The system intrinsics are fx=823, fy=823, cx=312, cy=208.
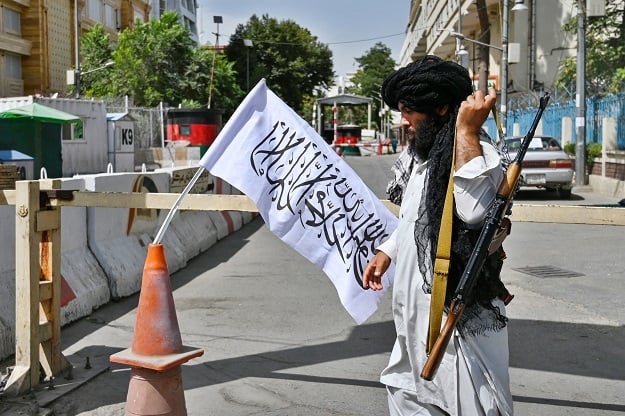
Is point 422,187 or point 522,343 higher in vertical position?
point 422,187

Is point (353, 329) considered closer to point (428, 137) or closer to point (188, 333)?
point (188, 333)

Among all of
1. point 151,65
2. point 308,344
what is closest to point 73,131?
point 151,65

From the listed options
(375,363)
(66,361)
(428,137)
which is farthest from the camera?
(375,363)

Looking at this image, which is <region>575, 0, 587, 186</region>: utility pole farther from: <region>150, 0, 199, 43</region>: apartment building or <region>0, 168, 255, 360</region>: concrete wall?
<region>150, 0, 199, 43</region>: apartment building

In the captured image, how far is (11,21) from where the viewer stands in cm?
4375

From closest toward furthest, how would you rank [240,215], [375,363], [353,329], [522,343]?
[375,363] → [522,343] → [353,329] → [240,215]

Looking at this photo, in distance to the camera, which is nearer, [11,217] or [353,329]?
A: [11,217]

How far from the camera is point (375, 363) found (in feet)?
18.5

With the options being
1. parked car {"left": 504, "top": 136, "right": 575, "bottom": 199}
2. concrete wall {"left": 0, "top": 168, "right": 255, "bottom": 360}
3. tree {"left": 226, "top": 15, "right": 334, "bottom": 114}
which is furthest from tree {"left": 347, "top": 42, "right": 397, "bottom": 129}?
concrete wall {"left": 0, "top": 168, "right": 255, "bottom": 360}

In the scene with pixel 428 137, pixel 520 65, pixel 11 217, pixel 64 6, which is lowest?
pixel 11 217

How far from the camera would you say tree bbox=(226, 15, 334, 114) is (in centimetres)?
6962

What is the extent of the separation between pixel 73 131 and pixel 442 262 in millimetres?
25661

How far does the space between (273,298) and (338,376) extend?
2671mm

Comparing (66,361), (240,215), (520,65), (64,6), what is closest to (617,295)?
(66,361)
